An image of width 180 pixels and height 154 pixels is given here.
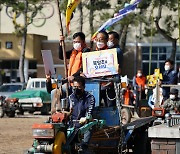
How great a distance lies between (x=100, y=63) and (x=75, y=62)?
66 centimetres

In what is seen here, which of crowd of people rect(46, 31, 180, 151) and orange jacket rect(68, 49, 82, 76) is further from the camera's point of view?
orange jacket rect(68, 49, 82, 76)

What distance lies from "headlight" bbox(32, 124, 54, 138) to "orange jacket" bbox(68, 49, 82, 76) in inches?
104

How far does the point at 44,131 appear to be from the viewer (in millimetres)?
8406

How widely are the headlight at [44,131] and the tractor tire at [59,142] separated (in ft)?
0.40

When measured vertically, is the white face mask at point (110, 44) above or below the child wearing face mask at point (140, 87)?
above

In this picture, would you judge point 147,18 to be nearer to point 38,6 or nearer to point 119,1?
point 119,1

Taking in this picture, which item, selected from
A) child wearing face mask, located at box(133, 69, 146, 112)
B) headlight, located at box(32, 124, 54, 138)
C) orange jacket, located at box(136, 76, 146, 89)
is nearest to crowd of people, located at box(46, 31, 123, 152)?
headlight, located at box(32, 124, 54, 138)

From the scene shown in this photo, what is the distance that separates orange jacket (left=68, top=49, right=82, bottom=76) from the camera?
1091 centimetres

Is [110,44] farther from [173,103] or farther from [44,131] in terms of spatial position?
[173,103]

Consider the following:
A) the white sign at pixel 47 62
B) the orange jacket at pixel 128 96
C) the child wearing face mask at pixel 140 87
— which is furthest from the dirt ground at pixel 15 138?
the orange jacket at pixel 128 96

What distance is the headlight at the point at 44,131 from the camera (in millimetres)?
8367

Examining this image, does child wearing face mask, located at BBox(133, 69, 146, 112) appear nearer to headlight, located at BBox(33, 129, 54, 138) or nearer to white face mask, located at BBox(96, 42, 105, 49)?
white face mask, located at BBox(96, 42, 105, 49)

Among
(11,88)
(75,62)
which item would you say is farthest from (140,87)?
(75,62)

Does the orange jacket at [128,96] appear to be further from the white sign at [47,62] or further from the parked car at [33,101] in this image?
the white sign at [47,62]
